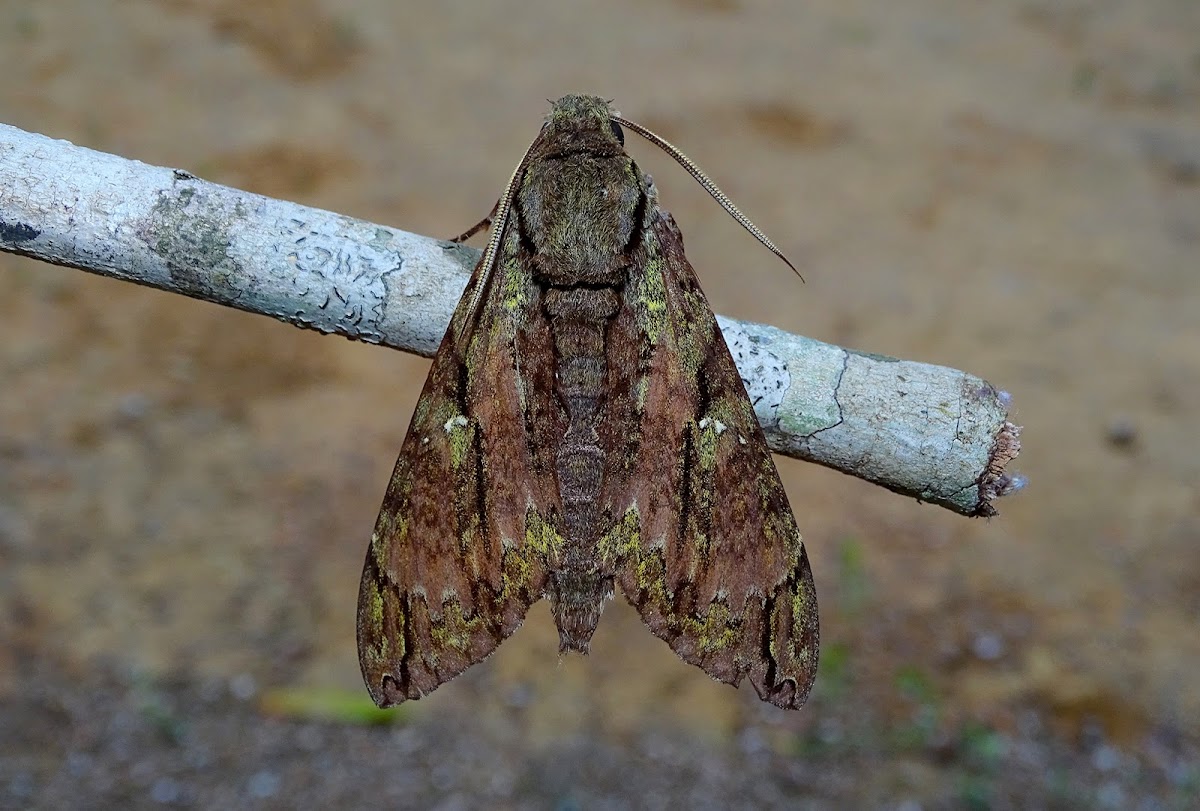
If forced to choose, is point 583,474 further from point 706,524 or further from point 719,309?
point 719,309

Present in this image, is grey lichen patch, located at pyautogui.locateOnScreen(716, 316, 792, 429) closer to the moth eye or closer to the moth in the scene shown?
the moth

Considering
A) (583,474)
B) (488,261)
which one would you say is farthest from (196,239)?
(583,474)

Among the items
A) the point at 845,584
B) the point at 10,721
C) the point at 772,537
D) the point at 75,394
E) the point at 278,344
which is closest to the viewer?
the point at 772,537

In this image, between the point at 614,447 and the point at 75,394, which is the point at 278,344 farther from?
the point at 614,447

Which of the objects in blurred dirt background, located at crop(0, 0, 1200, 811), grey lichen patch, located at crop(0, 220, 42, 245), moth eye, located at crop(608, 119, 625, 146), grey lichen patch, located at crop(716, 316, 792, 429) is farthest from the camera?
blurred dirt background, located at crop(0, 0, 1200, 811)

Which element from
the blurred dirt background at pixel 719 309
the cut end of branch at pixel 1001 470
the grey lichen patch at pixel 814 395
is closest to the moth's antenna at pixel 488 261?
the grey lichen patch at pixel 814 395

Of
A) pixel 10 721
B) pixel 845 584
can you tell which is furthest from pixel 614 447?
pixel 10 721

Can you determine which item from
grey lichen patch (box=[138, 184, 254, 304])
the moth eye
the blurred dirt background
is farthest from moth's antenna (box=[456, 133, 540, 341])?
the blurred dirt background

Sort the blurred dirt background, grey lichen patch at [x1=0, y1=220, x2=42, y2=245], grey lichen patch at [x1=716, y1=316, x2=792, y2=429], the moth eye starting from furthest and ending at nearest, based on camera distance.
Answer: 1. the blurred dirt background
2. the moth eye
3. grey lichen patch at [x1=716, y1=316, x2=792, y2=429]
4. grey lichen patch at [x1=0, y1=220, x2=42, y2=245]

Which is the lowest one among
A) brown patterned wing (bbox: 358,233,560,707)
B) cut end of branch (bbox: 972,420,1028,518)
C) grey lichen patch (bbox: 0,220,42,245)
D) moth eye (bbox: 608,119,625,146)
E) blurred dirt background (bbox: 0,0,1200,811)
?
blurred dirt background (bbox: 0,0,1200,811)
